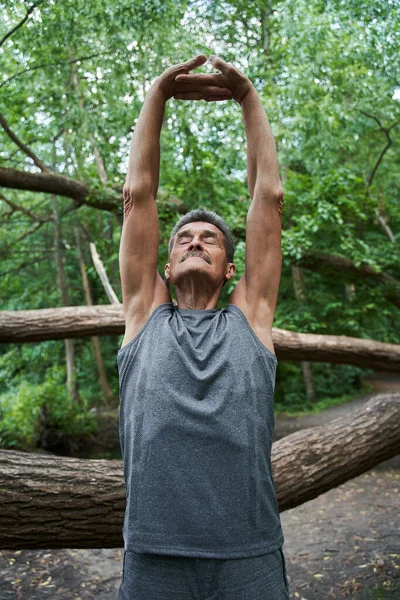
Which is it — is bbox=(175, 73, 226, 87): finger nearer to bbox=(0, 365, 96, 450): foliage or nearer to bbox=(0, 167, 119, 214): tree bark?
bbox=(0, 167, 119, 214): tree bark

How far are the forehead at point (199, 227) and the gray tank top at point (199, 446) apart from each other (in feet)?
1.51

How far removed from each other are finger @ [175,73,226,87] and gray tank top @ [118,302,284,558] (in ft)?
3.24

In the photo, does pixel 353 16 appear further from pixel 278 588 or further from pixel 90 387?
pixel 90 387

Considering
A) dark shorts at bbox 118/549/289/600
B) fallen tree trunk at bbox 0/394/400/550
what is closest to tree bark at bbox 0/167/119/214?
fallen tree trunk at bbox 0/394/400/550

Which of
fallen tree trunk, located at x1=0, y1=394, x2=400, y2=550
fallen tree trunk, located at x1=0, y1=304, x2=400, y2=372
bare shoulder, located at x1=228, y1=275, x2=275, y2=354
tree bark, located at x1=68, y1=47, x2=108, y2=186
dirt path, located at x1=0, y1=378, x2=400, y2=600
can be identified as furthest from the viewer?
tree bark, located at x1=68, y1=47, x2=108, y2=186

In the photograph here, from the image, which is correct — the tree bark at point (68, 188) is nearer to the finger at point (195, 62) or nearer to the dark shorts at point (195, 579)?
the finger at point (195, 62)

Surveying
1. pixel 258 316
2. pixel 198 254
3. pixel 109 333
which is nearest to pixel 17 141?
pixel 109 333

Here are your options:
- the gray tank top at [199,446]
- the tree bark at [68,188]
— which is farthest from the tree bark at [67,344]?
the gray tank top at [199,446]

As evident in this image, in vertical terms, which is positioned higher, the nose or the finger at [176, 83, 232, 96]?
the finger at [176, 83, 232, 96]

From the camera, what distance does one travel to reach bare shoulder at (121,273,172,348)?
5.92ft

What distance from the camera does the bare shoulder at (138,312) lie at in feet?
5.92

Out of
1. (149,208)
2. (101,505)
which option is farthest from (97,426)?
(149,208)

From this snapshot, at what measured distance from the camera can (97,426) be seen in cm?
984

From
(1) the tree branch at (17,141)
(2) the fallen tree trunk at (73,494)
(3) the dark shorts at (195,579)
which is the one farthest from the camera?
(1) the tree branch at (17,141)
